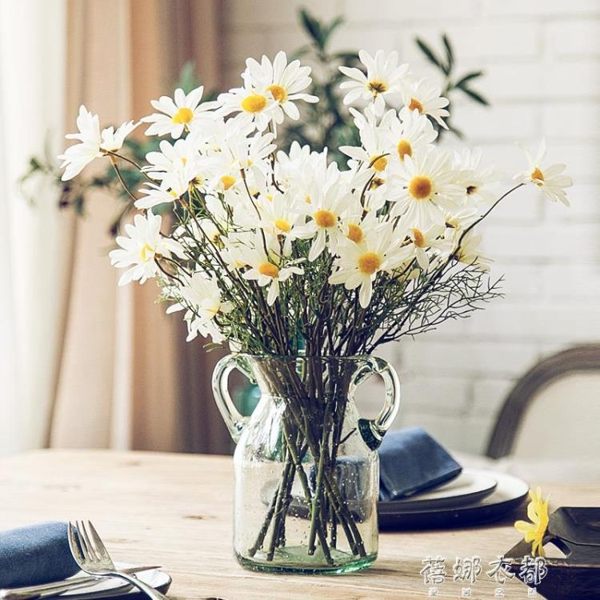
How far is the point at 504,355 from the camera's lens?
100 inches

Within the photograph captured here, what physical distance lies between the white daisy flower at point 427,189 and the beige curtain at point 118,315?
141 cm

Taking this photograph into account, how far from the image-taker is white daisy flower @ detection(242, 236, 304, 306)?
36.5 inches

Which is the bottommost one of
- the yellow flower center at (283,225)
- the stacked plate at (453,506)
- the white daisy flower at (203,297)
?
the stacked plate at (453,506)

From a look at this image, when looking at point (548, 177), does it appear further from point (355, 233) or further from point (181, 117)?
point (181, 117)

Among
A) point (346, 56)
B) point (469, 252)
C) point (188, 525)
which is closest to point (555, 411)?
point (346, 56)

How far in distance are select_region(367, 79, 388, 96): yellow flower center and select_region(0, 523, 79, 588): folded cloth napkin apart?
493 millimetres

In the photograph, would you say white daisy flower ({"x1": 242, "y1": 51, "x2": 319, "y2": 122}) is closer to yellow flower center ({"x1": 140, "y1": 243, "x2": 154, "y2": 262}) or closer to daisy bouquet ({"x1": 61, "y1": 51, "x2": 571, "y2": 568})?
daisy bouquet ({"x1": 61, "y1": 51, "x2": 571, "y2": 568})

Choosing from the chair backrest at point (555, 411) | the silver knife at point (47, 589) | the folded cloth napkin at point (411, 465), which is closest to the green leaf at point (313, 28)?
the chair backrest at point (555, 411)

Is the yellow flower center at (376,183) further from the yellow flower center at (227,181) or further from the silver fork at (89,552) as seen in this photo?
the silver fork at (89,552)

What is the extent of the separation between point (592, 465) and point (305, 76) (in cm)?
136

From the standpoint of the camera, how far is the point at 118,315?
239 centimetres

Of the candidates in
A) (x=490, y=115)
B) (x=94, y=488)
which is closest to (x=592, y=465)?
(x=490, y=115)

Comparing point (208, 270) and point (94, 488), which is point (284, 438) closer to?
point (208, 270)

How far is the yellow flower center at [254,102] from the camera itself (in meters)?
0.98
